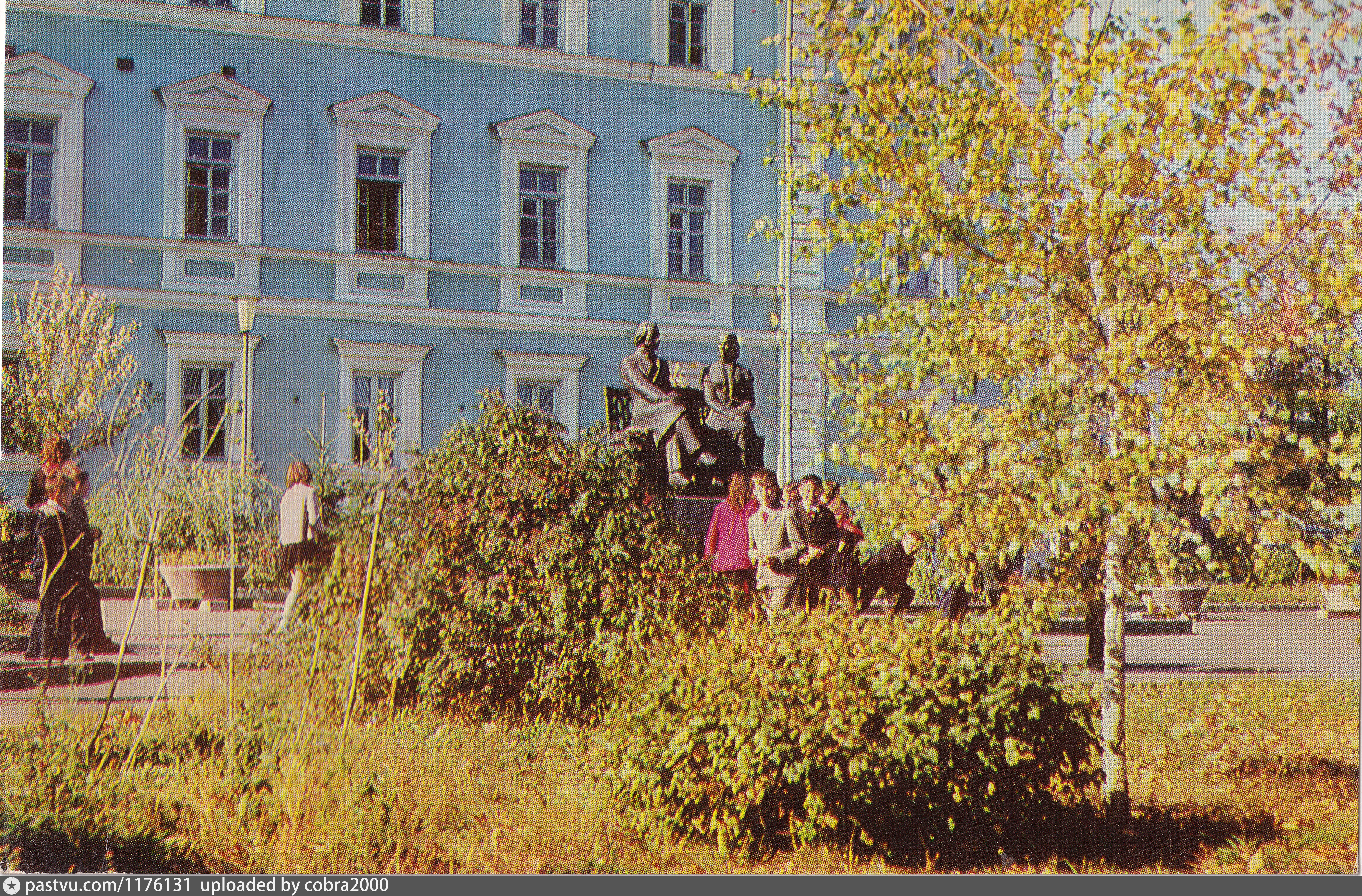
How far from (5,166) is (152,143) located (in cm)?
75

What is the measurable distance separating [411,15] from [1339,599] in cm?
535

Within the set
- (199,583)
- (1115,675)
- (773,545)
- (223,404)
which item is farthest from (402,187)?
(1115,675)

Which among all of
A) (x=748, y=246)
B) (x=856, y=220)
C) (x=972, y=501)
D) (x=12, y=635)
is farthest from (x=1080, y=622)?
(x=12, y=635)

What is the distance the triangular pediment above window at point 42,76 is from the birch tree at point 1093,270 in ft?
11.3

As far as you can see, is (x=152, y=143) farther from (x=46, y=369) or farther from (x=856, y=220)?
(x=856, y=220)

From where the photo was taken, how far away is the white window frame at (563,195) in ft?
23.6

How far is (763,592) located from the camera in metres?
7.10

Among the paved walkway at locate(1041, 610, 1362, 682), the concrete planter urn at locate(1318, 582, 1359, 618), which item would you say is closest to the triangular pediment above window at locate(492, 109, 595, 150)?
the paved walkway at locate(1041, 610, 1362, 682)

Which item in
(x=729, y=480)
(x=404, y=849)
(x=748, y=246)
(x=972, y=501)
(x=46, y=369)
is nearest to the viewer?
(x=404, y=849)

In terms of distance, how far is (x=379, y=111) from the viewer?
7.09m

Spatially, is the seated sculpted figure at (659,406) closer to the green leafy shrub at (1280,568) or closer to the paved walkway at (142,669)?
the paved walkway at (142,669)

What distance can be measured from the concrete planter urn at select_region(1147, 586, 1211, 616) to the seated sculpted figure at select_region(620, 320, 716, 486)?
3.13 m

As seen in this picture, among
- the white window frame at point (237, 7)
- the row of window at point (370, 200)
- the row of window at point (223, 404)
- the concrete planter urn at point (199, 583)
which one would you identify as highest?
the white window frame at point (237, 7)

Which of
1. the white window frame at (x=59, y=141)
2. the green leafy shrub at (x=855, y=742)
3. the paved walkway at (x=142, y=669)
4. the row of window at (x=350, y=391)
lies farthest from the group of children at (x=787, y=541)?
the white window frame at (x=59, y=141)
